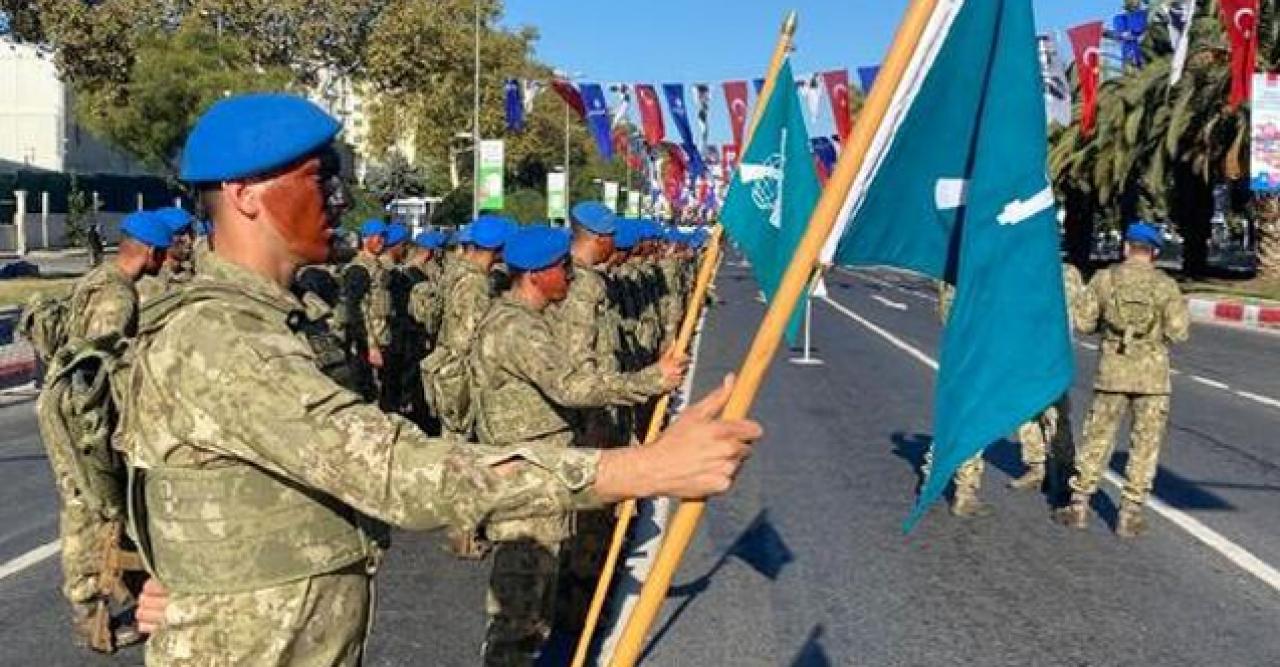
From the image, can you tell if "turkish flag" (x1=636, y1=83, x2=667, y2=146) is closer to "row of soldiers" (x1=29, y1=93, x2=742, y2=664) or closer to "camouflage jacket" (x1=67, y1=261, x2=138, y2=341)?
"camouflage jacket" (x1=67, y1=261, x2=138, y2=341)

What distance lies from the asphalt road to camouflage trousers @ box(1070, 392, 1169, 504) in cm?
30

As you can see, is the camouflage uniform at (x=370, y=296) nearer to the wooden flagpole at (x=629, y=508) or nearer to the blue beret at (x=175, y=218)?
the blue beret at (x=175, y=218)

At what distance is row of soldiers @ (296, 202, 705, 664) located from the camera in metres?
4.57

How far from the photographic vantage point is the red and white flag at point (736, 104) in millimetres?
25919

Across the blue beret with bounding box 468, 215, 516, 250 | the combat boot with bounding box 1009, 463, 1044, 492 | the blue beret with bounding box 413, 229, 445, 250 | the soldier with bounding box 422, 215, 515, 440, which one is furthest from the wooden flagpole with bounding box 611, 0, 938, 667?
the blue beret with bounding box 413, 229, 445, 250

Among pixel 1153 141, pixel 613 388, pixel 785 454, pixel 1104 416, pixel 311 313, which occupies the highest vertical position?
pixel 1153 141

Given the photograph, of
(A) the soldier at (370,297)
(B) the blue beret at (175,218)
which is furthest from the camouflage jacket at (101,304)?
(A) the soldier at (370,297)

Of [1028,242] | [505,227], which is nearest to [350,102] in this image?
[505,227]

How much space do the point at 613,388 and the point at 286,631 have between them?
221 centimetres

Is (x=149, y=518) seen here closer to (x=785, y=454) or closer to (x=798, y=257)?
(x=798, y=257)

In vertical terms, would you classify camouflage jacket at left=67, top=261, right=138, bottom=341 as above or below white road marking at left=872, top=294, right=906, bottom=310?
above

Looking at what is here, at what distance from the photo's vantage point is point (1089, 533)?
7773 mm

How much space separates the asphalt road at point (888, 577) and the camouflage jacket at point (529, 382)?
3.61ft

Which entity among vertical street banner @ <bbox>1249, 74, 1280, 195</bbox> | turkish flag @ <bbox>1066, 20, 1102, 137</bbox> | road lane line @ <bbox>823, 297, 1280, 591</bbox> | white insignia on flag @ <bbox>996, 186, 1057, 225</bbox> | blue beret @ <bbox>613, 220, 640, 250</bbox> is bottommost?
road lane line @ <bbox>823, 297, 1280, 591</bbox>
